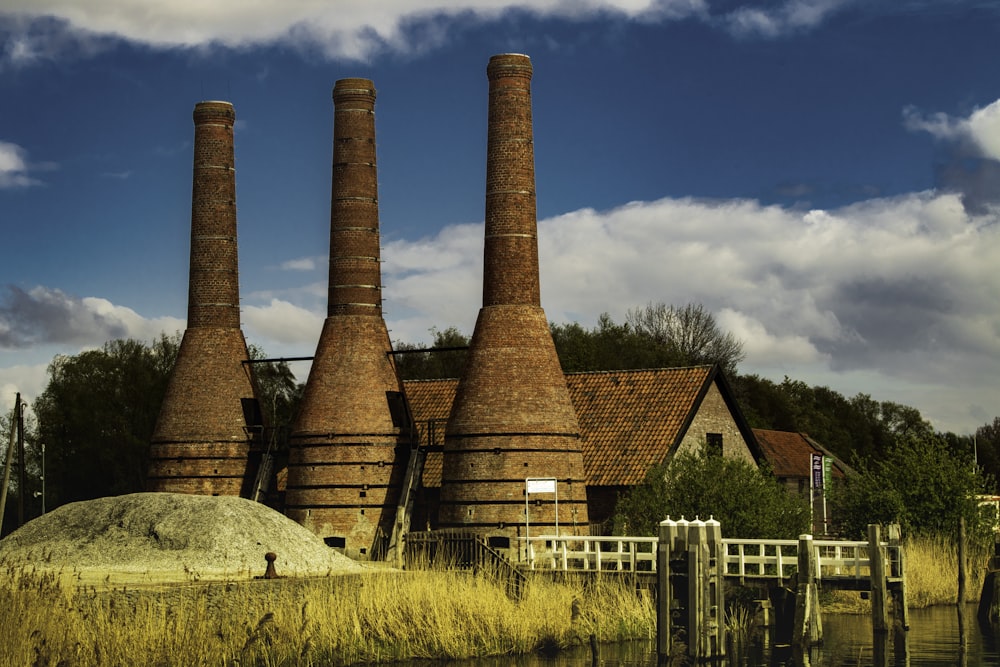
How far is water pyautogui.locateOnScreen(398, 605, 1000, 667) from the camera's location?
25.3 metres

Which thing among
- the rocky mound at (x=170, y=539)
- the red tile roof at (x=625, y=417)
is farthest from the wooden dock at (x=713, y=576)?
the red tile roof at (x=625, y=417)

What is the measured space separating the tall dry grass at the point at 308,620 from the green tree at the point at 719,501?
16.3 feet

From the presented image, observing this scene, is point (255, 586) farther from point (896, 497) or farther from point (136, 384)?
point (136, 384)

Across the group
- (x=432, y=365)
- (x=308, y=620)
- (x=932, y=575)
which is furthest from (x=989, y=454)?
(x=308, y=620)

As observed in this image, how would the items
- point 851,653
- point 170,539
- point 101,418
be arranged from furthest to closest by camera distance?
1. point 101,418
2. point 170,539
3. point 851,653

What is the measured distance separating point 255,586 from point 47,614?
579 cm

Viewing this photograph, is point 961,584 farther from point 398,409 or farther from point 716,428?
point 398,409

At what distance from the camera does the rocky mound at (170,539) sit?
30.5 meters

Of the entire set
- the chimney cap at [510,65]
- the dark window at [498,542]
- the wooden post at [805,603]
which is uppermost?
the chimney cap at [510,65]

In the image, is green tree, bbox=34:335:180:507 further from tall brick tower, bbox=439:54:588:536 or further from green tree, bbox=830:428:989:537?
green tree, bbox=830:428:989:537

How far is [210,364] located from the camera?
40.5m

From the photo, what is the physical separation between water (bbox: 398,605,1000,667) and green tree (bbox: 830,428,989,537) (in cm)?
480

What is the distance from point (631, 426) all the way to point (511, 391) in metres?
5.49

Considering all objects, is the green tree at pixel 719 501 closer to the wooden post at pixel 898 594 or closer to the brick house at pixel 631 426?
the brick house at pixel 631 426
